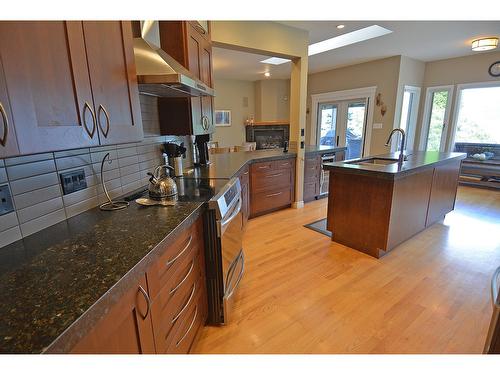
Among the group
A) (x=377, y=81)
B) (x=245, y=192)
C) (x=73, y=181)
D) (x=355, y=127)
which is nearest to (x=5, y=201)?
(x=73, y=181)

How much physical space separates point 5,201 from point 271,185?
9.74 ft

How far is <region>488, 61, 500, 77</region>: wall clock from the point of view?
468 centimetres

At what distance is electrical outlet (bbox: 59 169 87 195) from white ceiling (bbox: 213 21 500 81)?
3.16 metres

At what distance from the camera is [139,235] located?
109 cm

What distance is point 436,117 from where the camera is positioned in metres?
5.60

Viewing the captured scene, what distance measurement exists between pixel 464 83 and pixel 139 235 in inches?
260

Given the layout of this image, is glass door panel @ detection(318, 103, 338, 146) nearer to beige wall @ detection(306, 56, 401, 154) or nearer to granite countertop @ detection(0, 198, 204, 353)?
beige wall @ detection(306, 56, 401, 154)

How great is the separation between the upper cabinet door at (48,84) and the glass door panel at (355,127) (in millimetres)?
5973

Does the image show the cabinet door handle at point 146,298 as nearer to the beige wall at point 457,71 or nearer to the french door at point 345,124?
the french door at point 345,124

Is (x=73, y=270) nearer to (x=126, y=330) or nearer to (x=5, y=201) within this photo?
(x=126, y=330)

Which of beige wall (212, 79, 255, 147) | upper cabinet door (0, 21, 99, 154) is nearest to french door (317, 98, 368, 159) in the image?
beige wall (212, 79, 255, 147)

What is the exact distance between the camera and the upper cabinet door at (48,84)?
0.74 meters
